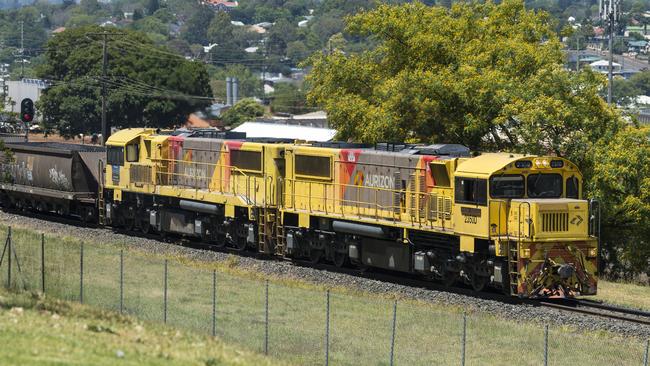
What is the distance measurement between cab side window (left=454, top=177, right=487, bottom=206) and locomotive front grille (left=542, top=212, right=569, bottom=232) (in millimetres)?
1650

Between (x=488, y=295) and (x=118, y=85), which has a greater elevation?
(x=118, y=85)

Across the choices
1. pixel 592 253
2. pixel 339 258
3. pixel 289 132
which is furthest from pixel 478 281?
pixel 289 132

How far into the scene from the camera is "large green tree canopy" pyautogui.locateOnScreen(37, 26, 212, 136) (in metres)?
106

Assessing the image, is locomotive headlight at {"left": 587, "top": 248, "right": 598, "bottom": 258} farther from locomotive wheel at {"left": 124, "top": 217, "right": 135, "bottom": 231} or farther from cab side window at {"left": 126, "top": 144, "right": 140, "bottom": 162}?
locomotive wheel at {"left": 124, "top": 217, "right": 135, "bottom": 231}

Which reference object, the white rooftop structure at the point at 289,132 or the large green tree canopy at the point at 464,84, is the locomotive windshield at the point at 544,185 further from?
the white rooftop structure at the point at 289,132

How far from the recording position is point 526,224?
2991 centimetres

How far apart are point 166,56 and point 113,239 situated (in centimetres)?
7563

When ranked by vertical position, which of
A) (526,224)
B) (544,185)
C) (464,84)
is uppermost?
(464,84)

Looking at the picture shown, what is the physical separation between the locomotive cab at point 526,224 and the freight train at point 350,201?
3cm

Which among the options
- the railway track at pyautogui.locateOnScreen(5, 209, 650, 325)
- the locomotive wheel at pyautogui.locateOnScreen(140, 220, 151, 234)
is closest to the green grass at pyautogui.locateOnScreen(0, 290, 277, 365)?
the railway track at pyautogui.locateOnScreen(5, 209, 650, 325)

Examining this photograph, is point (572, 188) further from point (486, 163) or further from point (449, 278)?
point (449, 278)

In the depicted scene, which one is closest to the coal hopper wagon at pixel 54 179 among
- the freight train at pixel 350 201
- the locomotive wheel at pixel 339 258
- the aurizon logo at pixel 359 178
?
the freight train at pixel 350 201

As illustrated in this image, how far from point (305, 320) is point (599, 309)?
8520 mm

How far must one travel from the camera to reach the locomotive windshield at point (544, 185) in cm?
3117
